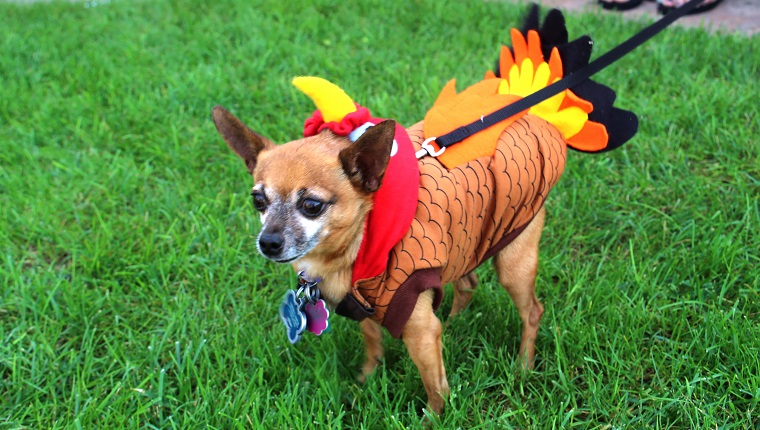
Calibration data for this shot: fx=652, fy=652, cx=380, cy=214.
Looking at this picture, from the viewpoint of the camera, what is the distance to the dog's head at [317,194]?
5.84 ft

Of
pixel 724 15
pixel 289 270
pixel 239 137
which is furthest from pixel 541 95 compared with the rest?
pixel 724 15

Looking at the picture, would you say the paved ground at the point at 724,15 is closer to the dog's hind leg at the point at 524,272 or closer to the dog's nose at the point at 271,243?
the dog's hind leg at the point at 524,272

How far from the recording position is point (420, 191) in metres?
1.90

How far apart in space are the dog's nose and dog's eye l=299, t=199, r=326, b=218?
0.10 m

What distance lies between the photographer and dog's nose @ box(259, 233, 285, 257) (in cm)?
177

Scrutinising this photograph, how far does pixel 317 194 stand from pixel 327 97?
0.30 m

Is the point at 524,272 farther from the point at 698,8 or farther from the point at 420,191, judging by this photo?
the point at 698,8

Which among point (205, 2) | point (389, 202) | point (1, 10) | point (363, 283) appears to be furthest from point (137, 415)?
point (1, 10)

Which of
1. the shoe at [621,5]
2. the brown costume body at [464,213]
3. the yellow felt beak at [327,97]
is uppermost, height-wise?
the yellow felt beak at [327,97]

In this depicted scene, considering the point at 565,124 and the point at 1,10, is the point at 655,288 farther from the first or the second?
the point at 1,10

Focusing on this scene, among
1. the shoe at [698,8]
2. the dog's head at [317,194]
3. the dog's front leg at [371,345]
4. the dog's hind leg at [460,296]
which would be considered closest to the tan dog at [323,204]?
the dog's head at [317,194]

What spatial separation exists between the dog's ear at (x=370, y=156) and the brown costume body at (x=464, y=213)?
17 cm

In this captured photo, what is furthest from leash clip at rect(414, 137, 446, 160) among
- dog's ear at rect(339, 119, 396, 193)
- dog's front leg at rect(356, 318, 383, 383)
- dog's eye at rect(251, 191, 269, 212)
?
dog's front leg at rect(356, 318, 383, 383)

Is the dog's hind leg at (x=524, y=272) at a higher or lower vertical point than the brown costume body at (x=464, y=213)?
lower
